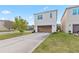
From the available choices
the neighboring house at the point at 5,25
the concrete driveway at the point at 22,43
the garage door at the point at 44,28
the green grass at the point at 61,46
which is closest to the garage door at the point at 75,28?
the green grass at the point at 61,46

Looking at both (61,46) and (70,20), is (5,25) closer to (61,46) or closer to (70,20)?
(61,46)

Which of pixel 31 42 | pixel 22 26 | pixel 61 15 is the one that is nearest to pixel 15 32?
pixel 22 26

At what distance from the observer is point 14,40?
7805 mm

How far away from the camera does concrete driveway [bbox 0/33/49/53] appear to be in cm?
638

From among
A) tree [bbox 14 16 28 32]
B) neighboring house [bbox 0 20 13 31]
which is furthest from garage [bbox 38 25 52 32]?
neighboring house [bbox 0 20 13 31]

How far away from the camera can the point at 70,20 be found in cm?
696

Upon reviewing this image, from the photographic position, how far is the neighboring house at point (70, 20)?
22.3 ft

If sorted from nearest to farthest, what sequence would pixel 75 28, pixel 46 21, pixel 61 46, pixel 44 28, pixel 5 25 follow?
pixel 61 46 < pixel 5 25 < pixel 75 28 < pixel 46 21 < pixel 44 28

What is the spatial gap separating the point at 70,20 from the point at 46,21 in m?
1.05

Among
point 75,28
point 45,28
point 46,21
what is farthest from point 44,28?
point 75,28

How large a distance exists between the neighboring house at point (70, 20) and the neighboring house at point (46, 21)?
0.41 m

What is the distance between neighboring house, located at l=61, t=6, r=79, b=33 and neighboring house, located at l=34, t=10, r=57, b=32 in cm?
41
